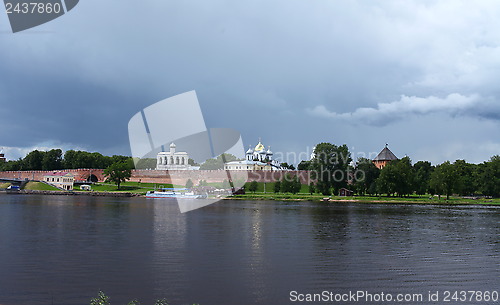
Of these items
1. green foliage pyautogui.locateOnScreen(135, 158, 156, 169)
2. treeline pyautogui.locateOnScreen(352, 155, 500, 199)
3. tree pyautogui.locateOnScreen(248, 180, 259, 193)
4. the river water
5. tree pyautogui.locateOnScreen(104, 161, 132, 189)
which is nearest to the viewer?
the river water

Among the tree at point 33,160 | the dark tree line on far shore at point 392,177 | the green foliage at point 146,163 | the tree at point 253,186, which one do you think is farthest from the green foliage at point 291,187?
the tree at point 33,160

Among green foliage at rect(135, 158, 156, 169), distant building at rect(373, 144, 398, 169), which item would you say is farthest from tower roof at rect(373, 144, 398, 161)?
green foliage at rect(135, 158, 156, 169)

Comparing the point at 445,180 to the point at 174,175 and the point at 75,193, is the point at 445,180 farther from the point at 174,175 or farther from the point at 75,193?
the point at 75,193

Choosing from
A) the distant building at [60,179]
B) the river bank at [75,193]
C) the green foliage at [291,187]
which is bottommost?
the river bank at [75,193]

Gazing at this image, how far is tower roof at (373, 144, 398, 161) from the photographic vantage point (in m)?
127

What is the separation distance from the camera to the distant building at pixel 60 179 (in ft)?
353

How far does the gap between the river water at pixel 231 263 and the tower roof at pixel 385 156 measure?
98372 mm

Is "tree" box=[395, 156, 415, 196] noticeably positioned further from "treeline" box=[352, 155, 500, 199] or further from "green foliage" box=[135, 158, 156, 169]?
"green foliage" box=[135, 158, 156, 169]

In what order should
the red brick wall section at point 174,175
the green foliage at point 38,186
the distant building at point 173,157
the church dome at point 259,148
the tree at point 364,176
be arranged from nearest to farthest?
the tree at point 364,176
the green foliage at point 38,186
the red brick wall section at point 174,175
the distant building at point 173,157
the church dome at point 259,148

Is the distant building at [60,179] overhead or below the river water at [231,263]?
overhead

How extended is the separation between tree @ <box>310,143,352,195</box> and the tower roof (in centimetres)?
4775

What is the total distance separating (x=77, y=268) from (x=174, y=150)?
130121mm

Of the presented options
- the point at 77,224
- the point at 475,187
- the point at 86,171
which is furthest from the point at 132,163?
the point at 77,224

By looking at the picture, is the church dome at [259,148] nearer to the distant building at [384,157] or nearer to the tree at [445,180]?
the distant building at [384,157]
